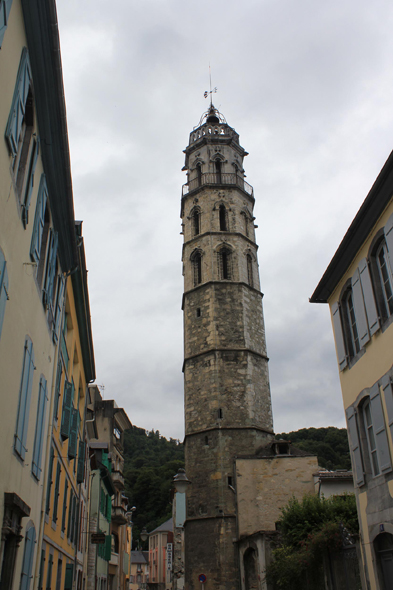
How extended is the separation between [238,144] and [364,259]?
1109 inches

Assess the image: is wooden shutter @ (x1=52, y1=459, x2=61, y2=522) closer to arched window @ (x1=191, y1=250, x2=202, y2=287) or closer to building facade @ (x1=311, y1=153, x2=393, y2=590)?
building facade @ (x1=311, y1=153, x2=393, y2=590)

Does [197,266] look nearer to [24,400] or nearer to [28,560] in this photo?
[28,560]

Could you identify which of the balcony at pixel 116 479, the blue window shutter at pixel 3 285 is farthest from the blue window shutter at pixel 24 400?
the balcony at pixel 116 479

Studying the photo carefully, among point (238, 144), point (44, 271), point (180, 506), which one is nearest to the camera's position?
point (44, 271)

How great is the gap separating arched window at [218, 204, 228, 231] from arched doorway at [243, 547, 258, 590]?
1748 centimetres

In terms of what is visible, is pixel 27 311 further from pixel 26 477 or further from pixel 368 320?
pixel 368 320

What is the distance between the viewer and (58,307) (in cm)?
1005

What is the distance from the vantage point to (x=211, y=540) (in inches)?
888

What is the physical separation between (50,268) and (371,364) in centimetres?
625

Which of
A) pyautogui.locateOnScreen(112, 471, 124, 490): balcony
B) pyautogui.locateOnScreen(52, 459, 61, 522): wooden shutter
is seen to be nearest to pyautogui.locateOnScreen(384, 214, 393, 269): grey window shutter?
pyautogui.locateOnScreen(52, 459, 61, 522): wooden shutter

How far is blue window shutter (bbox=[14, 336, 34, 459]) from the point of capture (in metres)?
6.49

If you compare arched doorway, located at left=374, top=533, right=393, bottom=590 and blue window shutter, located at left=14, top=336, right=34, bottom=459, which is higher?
blue window shutter, located at left=14, top=336, right=34, bottom=459

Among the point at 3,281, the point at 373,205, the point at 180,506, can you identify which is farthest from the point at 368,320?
the point at 180,506

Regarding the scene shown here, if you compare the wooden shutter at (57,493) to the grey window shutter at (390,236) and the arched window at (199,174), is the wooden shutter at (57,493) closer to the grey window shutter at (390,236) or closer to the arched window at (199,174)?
the grey window shutter at (390,236)
